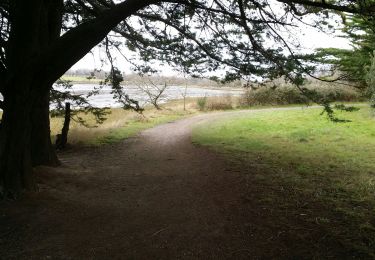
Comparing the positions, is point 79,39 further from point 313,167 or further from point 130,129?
point 130,129

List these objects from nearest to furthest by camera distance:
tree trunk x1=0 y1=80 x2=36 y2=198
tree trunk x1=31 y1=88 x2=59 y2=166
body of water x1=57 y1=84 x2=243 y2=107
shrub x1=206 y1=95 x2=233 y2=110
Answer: tree trunk x1=0 y1=80 x2=36 y2=198 → tree trunk x1=31 y1=88 x2=59 y2=166 → shrub x1=206 y1=95 x2=233 y2=110 → body of water x1=57 y1=84 x2=243 y2=107

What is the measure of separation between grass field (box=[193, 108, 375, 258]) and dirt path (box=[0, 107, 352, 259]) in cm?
70

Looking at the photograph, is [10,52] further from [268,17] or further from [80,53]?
[268,17]

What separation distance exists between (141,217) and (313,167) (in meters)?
5.96

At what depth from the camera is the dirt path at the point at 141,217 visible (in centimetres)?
481

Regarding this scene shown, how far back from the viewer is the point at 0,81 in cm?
654

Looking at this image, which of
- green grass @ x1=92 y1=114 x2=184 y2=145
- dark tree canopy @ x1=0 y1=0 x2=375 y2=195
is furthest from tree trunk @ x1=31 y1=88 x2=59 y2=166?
green grass @ x1=92 y1=114 x2=184 y2=145

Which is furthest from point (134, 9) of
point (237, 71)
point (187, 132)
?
point (187, 132)

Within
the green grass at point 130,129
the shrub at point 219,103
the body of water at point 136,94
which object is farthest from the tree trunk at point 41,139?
the shrub at point 219,103

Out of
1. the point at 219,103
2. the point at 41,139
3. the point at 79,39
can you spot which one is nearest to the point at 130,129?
the point at 41,139

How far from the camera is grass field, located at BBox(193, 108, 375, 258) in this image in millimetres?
5928

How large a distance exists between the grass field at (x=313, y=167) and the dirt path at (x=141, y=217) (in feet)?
2.30

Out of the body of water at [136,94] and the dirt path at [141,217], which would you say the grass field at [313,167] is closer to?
the dirt path at [141,217]

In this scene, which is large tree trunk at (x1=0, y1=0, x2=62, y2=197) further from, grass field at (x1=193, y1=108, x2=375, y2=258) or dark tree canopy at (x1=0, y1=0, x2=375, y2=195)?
grass field at (x1=193, y1=108, x2=375, y2=258)
